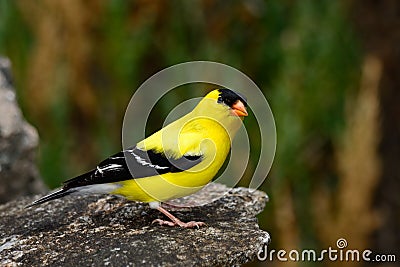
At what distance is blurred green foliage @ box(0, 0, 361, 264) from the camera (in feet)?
13.2

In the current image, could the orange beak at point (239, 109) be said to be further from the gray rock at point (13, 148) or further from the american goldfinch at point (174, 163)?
the gray rock at point (13, 148)

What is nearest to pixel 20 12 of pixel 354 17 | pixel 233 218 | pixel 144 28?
pixel 144 28

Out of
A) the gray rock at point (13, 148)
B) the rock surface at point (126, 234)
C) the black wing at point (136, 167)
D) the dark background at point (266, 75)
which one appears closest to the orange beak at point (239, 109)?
the black wing at point (136, 167)

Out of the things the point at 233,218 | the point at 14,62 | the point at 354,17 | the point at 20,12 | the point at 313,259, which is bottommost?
the point at 233,218

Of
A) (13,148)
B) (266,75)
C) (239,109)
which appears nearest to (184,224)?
(239,109)

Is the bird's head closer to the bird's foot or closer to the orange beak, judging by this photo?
the orange beak

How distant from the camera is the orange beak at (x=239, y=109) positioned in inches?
92.3

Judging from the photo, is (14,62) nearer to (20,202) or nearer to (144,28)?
(144,28)

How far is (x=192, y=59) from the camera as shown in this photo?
4.35m

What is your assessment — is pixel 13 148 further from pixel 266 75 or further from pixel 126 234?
pixel 266 75

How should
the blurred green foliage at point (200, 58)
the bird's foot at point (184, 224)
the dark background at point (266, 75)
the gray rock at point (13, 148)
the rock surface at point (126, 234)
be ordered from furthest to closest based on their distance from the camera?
the blurred green foliage at point (200, 58), the dark background at point (266, 75), the gray rock at point (13, 148), the bird's foot at point (184, 224), the rock surface at point (126, 234)

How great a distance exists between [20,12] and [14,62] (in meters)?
0.38

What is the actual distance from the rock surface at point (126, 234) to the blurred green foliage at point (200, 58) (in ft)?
4.34

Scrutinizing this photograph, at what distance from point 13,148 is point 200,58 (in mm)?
1538
